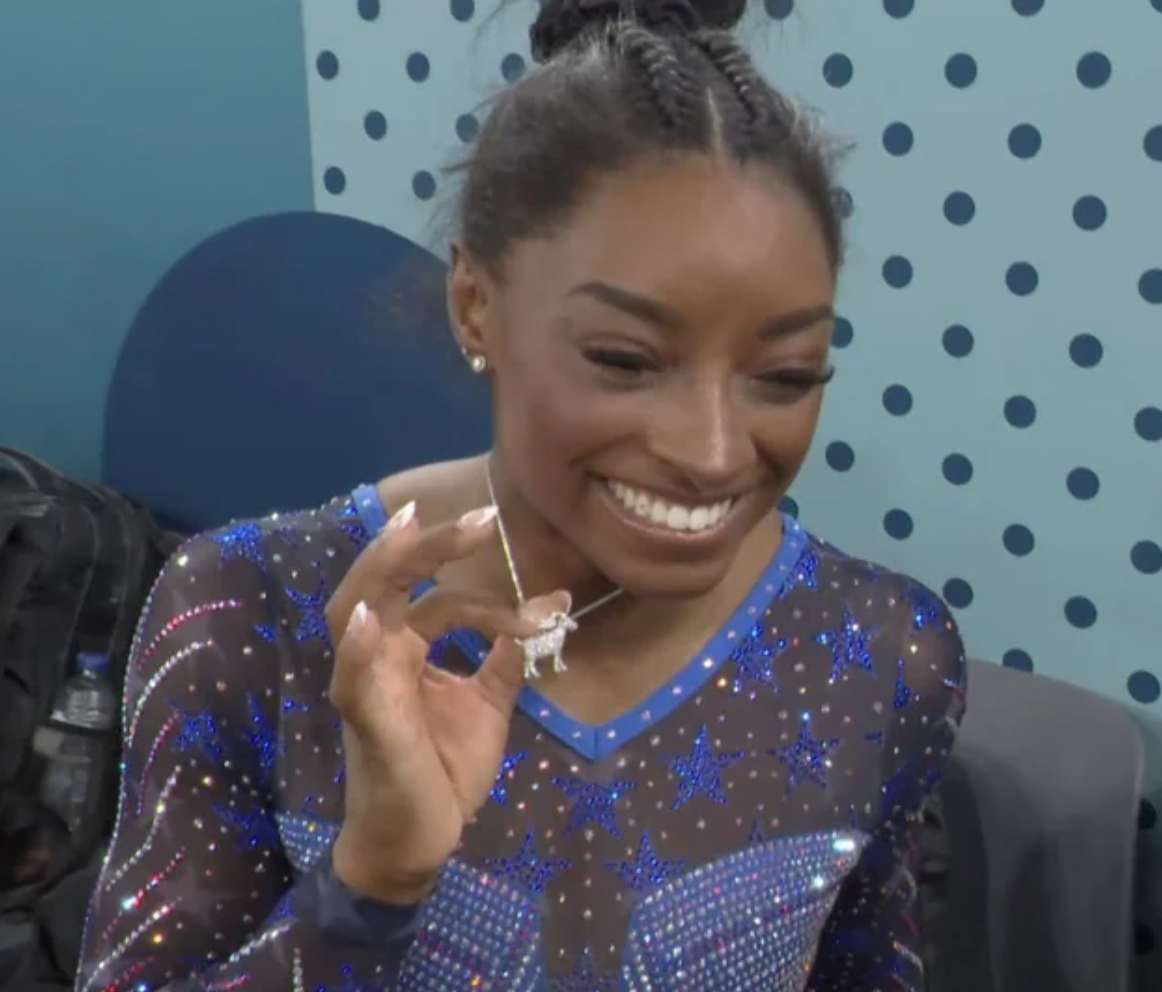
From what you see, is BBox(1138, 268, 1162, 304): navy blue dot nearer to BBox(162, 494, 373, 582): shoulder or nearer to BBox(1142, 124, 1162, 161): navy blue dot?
BBox(1142, 124, 1162, 161): navy blue dot

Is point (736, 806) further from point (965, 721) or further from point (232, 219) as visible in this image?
point (232, 219)

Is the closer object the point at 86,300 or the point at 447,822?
the point at 447,822

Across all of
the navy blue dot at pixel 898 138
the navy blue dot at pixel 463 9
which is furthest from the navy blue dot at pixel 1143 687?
the navy blue dot at pixel 463 9

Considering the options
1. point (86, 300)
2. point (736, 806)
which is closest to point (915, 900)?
point (736, 806)

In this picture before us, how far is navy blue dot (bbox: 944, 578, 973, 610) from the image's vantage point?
1.23 meters

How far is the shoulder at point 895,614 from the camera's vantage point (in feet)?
3.01

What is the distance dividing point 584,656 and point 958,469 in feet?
1.56

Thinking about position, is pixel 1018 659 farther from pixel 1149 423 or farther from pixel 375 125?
pixel 375 125

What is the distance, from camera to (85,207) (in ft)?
5.67

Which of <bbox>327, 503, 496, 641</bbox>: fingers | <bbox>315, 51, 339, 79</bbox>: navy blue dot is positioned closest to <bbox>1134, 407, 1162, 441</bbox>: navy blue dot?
<bbox>327, 503, 496, 641</bbox>: fingers

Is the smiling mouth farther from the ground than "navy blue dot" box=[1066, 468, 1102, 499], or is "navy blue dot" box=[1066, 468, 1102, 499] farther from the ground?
the smiling mouth

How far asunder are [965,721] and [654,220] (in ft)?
1.95

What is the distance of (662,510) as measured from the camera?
725mm

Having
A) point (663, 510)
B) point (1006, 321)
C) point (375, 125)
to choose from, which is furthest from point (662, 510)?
point (375, 125)
